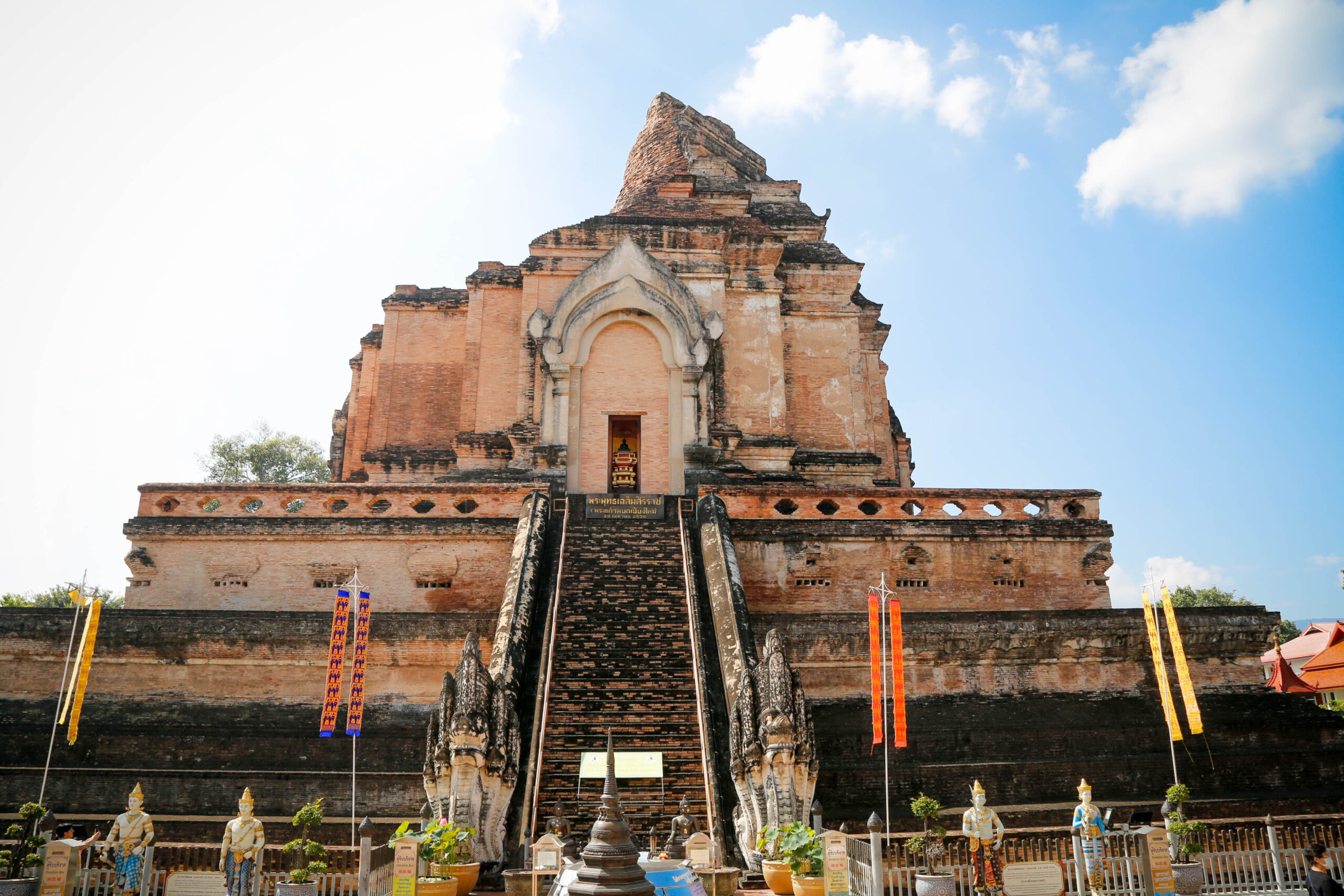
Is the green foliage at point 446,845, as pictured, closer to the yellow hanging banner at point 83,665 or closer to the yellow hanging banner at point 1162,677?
the yellow hanging banner at point 83,665

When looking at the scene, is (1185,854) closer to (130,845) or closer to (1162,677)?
(1162,677)

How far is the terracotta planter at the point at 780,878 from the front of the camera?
949 centimetres

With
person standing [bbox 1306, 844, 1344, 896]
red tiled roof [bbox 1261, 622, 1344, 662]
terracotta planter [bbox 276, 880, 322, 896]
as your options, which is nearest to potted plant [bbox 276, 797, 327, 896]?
terracotta planter [bbox 276, 880, 322, 896]

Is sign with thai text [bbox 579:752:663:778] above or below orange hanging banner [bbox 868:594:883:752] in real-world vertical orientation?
below

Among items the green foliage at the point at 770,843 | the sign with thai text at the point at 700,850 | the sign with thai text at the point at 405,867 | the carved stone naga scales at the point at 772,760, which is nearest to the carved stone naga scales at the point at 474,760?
the sign with thai text at the point at 405,867

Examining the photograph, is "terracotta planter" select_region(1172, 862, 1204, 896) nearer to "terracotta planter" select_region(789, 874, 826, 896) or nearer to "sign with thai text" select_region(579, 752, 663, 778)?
"terracotta planter" select_region(789, 874, 826, 896)

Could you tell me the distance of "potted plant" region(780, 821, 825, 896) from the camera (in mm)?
9180

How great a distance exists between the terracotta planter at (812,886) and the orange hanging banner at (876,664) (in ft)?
8.51

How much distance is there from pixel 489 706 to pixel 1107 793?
327 inches

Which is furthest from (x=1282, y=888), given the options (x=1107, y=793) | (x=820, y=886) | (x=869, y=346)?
(x=869, y=346)

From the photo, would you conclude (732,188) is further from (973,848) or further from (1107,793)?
(973,848)

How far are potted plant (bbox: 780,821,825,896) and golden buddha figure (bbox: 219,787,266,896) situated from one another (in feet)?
16.7

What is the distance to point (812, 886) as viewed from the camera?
918cm

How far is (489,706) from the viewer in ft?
35.8
